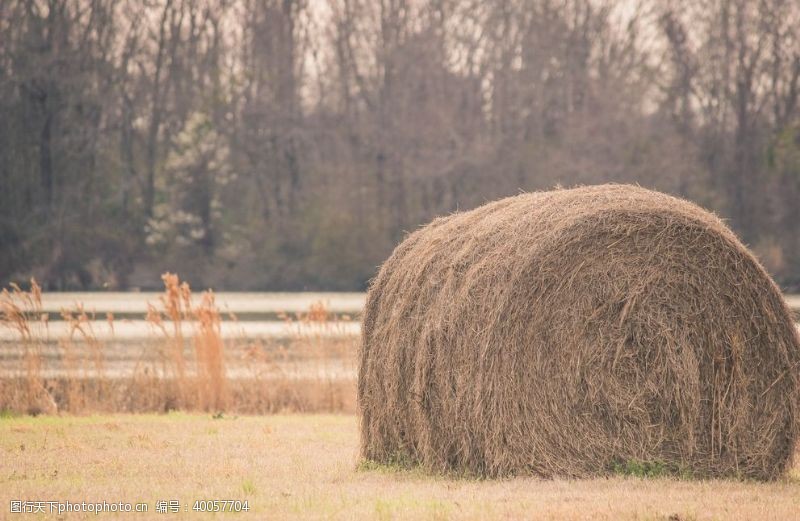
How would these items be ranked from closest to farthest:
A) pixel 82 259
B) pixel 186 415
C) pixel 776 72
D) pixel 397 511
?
pixel 397 511, pixel 186 415, pixel 82 259, pixel 776 72

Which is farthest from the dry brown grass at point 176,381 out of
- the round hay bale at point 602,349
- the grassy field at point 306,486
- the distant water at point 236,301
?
the distant water at point 236,301

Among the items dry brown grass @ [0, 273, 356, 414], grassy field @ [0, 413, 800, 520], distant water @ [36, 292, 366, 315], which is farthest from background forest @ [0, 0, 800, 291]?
grassy field @ [0, 413, 800, 520]

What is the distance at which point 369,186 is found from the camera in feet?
151

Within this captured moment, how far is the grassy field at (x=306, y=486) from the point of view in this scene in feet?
23.1

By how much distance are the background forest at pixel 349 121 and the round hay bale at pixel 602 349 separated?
3327 centimetres

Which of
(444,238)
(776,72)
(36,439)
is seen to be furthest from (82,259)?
(444,238)

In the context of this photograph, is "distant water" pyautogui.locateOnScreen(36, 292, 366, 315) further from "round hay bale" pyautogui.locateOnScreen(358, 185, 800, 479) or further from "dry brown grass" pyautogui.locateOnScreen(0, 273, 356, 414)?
"round hay bale" pyautogui.locateOnScreen(358, 185, 800, 479)

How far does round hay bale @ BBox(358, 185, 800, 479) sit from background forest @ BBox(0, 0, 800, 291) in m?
33.3

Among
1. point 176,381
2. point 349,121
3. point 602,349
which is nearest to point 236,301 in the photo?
point 349,121

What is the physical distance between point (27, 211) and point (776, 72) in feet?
88.9

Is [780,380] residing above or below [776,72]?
below

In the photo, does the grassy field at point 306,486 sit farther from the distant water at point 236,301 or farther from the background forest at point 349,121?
the background forest at point 349,121

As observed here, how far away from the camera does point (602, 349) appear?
8492 mm

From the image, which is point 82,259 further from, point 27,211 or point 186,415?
point 186,415
